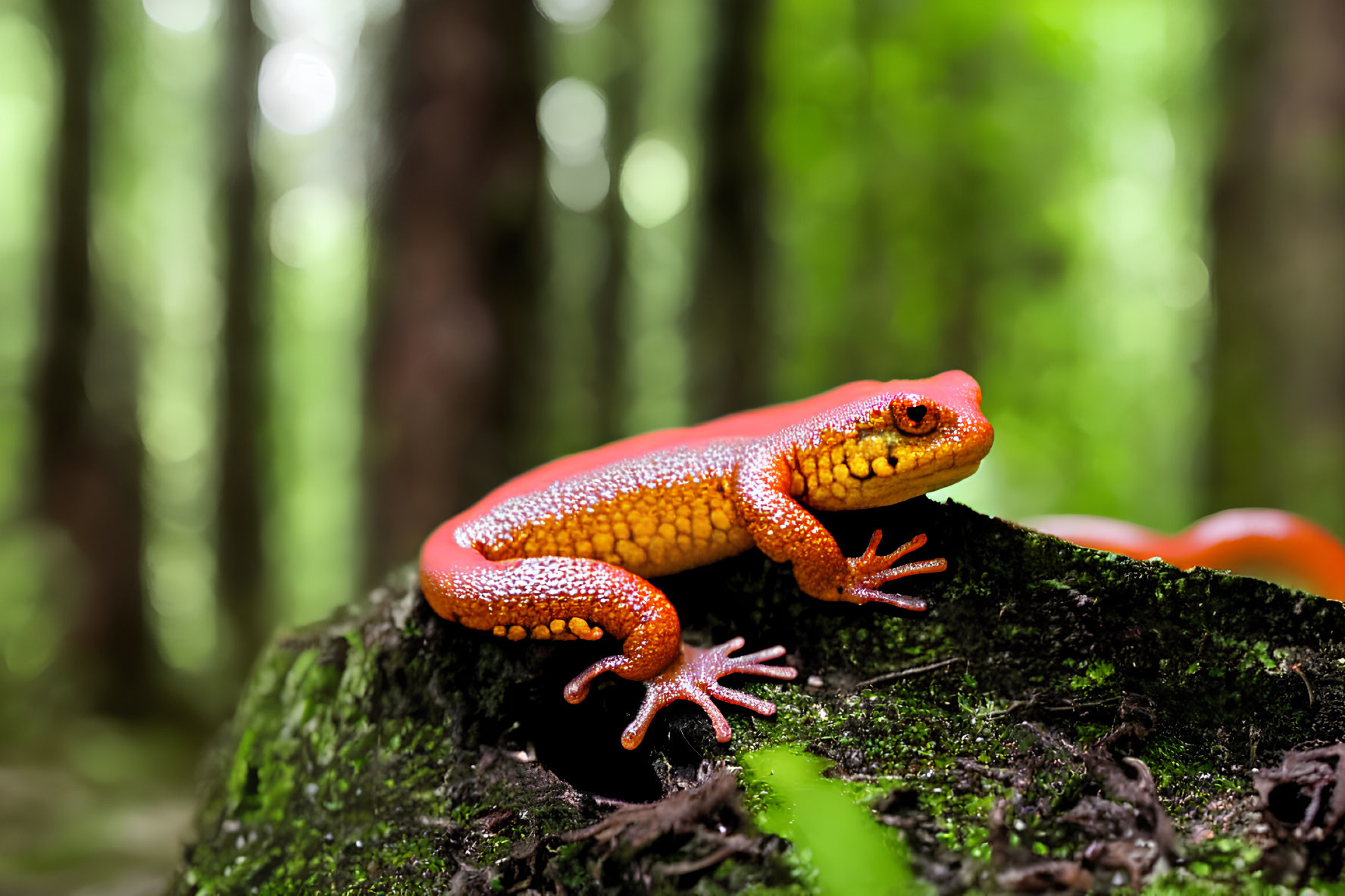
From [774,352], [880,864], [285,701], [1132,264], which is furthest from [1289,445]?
[1132,264]

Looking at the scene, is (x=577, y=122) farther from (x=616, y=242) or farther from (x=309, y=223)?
(x=309, y=223)

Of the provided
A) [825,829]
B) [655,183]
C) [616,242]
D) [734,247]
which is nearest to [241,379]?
[734,247]

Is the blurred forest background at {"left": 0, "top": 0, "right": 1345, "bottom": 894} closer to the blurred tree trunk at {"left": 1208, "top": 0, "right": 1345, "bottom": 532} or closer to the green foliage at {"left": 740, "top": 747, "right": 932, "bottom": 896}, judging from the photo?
the blurred tree trunk at {"left": 1208, "top": 0, "right": 1345, "bottom": 532}

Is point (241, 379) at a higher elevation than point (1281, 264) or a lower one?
lower

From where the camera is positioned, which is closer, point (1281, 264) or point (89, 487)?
point (1281, 264)

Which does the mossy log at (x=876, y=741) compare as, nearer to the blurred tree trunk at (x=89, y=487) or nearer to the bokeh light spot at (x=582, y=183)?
the blurred tree trunk at (x=89, y=487)

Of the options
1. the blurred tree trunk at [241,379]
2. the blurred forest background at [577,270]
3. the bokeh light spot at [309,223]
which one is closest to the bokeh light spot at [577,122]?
the blurred forest background at [577,270]

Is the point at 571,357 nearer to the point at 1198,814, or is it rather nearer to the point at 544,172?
the point at 544,172
